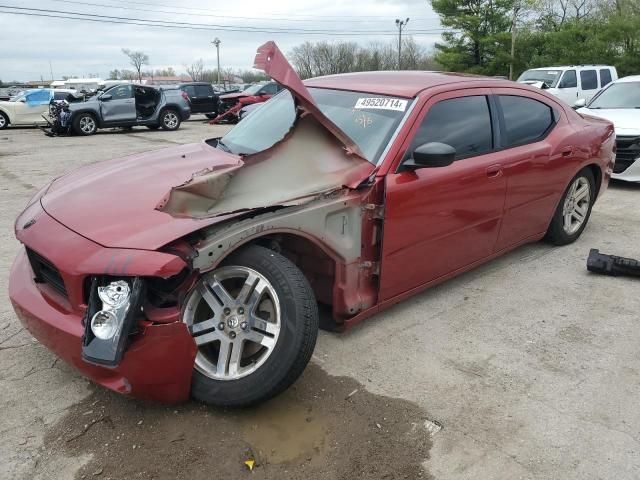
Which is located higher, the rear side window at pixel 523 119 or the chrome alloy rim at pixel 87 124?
the rear side window at pixel 523 119

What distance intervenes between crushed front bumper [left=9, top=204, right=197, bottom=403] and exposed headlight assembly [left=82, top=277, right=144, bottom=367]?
0.22 ft

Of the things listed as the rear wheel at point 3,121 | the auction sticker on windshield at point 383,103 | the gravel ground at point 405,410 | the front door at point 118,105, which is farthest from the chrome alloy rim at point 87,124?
the auction sticker on windshield at point 383,103

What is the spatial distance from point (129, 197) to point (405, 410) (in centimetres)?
182

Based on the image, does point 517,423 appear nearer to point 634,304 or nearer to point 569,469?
point 569,469

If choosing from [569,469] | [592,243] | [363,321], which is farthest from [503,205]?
[569,469]

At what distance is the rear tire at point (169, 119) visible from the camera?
18.3m

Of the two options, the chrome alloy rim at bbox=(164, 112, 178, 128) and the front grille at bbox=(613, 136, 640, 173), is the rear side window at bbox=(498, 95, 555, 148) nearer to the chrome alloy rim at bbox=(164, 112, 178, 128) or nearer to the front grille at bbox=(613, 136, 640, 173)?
the front grille at bbox=(613, 136, 640, 173)

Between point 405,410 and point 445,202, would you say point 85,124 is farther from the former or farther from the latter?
point 405,410

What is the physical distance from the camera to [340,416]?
104 inches

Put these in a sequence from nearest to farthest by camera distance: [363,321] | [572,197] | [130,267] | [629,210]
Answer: [130,267]
[363,321]
[572,197]
[629,210]

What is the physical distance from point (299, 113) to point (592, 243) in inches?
146

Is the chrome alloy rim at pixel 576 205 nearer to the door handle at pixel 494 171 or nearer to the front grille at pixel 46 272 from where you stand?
the door handle at pixel 494 171

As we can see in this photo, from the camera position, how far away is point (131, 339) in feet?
7.72

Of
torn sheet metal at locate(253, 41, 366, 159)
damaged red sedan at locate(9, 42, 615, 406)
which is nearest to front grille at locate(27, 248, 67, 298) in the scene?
damaged red sedan at locate(9, 42, 615, 406)
